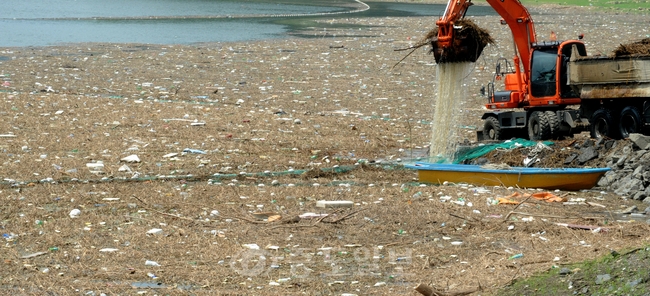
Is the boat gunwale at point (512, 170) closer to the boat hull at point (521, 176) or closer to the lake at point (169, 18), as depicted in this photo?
the boat hull at point (521, 176)

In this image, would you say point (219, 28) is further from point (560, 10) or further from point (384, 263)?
point (384, 263)

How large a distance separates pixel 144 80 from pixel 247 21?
22.8m

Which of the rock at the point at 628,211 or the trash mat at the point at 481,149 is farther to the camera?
the trash mat at the point at 481,149

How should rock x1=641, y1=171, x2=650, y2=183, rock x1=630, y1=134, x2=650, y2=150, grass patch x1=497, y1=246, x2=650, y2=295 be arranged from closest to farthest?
grass patch x1=497, y1=246, x2=650, y2=295 < rock x1=641, y1=171, x2=650, y2=183 < rock x1=630, y1=134, x2=650, y2=150

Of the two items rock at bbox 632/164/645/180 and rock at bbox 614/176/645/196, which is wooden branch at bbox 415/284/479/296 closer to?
rock at bbox 614/176/645/196

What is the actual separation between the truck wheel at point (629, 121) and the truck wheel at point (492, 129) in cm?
203

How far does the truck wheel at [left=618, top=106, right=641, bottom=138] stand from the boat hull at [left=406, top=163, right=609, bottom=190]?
200 cm

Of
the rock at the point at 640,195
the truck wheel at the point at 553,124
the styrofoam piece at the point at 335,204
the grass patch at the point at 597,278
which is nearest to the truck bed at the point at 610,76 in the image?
the truck wheel at the point at 553,124

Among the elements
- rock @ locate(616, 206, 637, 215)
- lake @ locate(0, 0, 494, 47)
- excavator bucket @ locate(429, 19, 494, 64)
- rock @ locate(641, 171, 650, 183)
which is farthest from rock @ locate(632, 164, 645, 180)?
lake @ locate(0, 0, 494, 47)

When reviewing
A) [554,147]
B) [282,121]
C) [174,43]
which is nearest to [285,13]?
[174,43]

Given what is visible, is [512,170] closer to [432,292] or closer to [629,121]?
[629,121]

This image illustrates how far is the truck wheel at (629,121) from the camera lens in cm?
1198

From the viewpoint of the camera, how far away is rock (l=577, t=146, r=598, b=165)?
11.0 meters

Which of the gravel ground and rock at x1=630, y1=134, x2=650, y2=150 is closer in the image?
the gravel ground
